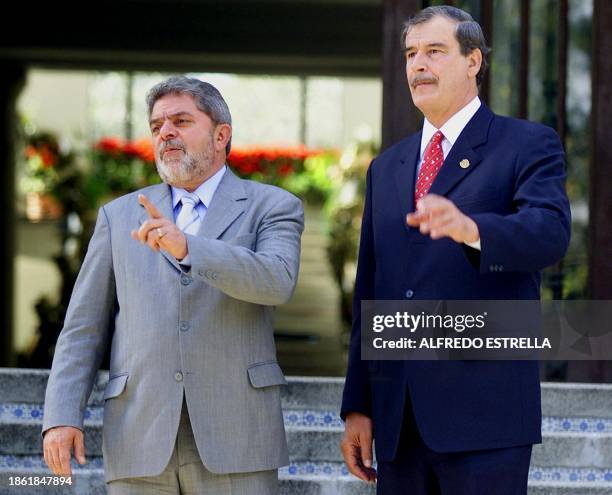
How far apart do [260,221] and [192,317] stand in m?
0.31

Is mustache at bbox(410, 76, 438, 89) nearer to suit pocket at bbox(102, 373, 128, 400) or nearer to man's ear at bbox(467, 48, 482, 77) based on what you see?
man's ear at bbox(467, 48, 482, 77)

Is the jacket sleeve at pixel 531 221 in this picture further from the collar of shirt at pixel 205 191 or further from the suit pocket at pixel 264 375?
the collar of shirt at pixel 205 191

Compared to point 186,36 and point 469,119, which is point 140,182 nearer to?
point 186,36

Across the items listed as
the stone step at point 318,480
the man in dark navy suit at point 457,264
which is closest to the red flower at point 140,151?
the stone step at point 318,480

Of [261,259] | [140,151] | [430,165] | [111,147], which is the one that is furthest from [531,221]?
[111,147]

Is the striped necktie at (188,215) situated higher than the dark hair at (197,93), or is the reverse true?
the dark hair at (197,93)

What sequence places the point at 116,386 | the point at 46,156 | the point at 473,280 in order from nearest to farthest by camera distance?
the point at 473,280
the point at 116,386
the point at 46,156

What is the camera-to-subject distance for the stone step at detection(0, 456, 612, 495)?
4.19 metres

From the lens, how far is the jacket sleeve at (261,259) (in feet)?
9.17

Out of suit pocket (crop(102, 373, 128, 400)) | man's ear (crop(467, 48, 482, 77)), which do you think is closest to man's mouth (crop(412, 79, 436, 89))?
man's ear (crop(467, 48, 482, 77))

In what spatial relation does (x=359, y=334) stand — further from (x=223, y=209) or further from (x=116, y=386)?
(x=116, y=386)

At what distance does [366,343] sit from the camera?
308 centimetres

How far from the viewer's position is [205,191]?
3.11 meters

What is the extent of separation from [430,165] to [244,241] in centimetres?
51
